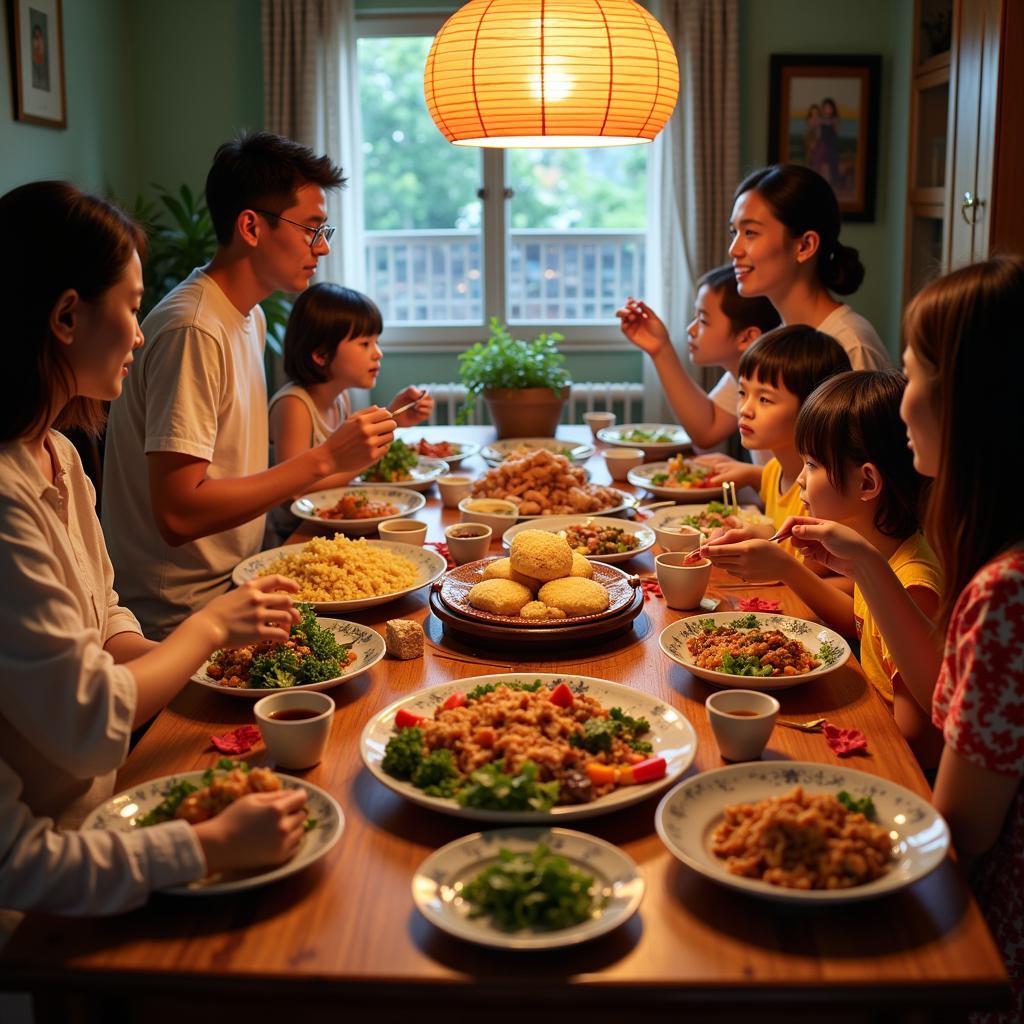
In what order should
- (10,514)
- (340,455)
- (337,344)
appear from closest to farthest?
1. (10,514)
2. (340,455)
3. (337,344)

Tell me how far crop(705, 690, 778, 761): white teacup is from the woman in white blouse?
1.74 feet

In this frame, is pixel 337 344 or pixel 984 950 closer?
pixel 984 950

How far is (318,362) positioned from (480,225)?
9.32 ft

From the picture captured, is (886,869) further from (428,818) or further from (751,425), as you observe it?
(751,425)

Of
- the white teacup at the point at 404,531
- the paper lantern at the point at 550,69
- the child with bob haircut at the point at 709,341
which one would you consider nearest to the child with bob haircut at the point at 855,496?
the white teacup at the point at 404,531

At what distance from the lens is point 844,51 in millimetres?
5516

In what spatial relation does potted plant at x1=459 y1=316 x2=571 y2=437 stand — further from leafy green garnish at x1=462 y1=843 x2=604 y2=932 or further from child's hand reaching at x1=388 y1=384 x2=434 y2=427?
leafy green garnish at x1=462 y1=843 x2=604 y2=932

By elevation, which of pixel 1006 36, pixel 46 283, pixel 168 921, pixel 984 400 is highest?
pixel 1006 36

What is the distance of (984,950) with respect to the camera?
1.05 m

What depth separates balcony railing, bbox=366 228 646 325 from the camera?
235 inches

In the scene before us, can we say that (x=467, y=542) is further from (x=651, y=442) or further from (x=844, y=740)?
(x=651, y=442)

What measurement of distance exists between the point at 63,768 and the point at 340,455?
1171 millimetres

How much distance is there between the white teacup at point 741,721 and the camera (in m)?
1.41

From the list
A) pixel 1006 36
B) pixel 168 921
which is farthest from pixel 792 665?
pixel 1006 36
